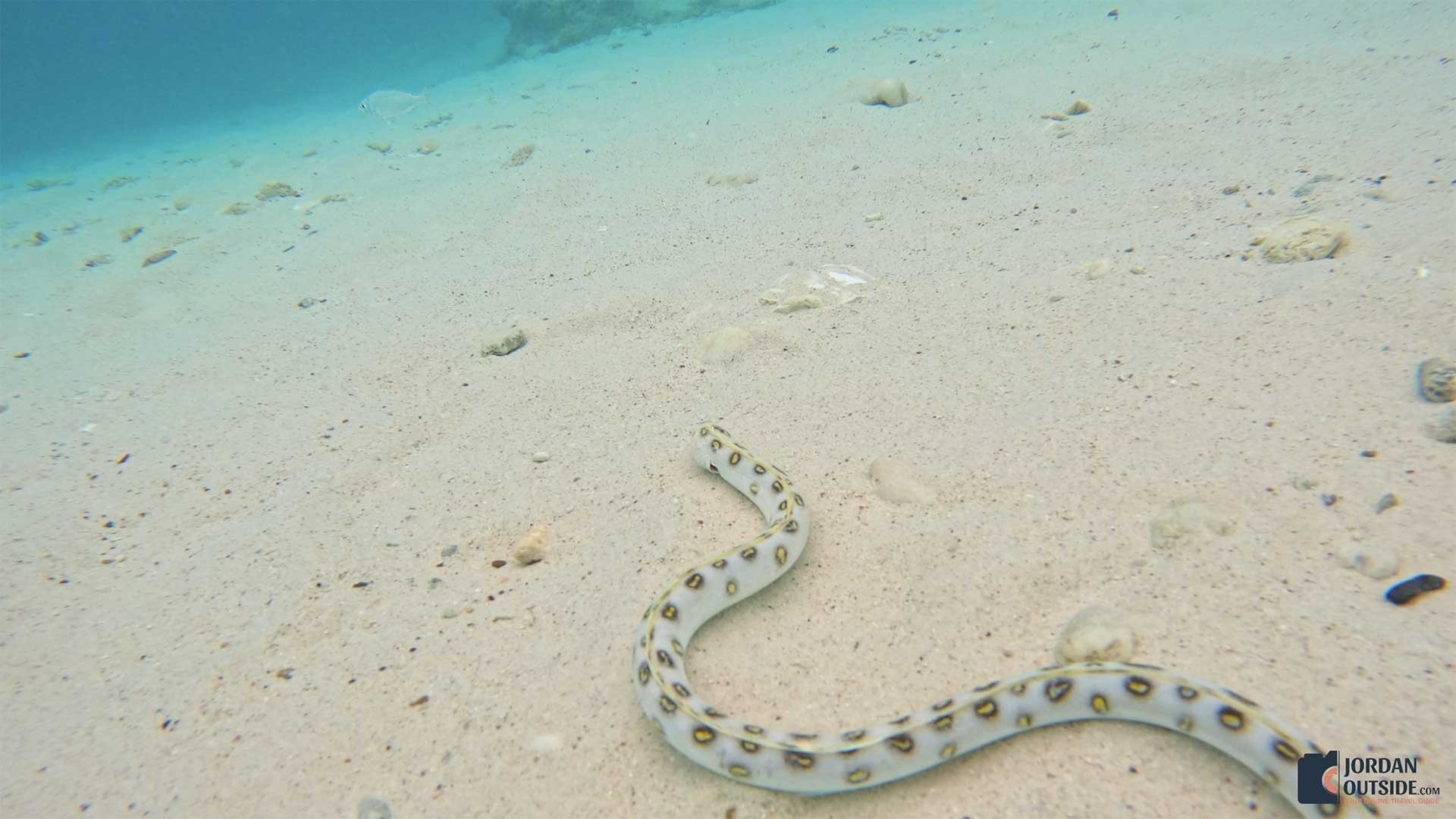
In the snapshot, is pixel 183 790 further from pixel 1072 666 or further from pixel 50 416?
pixel 50 416

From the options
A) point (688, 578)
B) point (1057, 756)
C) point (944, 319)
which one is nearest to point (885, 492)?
point (688, 578)

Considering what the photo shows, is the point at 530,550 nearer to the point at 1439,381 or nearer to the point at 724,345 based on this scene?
the point at 724,345

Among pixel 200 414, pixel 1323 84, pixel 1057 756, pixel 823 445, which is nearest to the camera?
pixel 1057 756

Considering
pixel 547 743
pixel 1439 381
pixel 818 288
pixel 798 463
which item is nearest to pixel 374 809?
pixel 547 743

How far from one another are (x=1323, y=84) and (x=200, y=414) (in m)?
10.2

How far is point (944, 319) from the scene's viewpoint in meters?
4.77

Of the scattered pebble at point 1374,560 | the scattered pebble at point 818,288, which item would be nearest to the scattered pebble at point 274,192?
the scattered pebble at point 818,288

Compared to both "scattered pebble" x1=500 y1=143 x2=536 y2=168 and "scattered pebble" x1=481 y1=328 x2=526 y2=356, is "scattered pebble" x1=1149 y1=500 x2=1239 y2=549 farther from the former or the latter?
"scattered pebble" x1=500 y1=143 x2=536 y2=168

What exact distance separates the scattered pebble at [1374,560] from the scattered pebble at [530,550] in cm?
336

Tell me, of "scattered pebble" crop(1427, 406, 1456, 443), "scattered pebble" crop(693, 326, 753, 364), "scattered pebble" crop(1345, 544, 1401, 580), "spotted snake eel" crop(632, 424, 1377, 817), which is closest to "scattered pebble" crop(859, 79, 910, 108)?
"scattered pebble" crop(693, 326, 753, 364)

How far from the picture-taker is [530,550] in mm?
3445

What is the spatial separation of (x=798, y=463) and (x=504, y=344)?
2.72 meters

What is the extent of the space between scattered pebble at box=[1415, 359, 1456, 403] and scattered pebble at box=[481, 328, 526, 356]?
5288 millimetres

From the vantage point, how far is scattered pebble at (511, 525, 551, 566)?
3441mm
